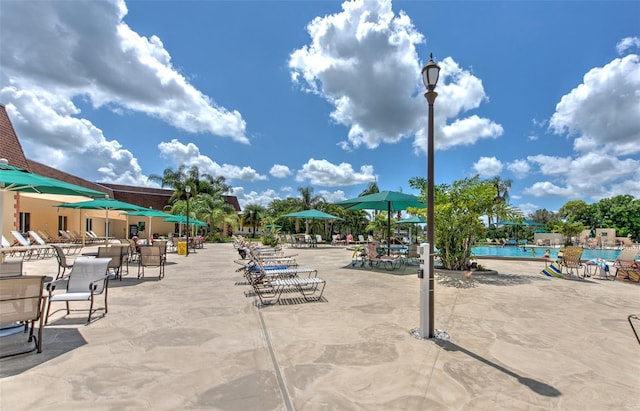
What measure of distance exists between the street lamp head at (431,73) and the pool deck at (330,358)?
3.52 m

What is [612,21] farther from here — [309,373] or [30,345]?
[30,345]

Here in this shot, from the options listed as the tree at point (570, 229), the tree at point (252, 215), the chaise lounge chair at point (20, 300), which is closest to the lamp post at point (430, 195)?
the chaise lounge chair at point (20, 300)

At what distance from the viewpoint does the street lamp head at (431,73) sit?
4.11 m

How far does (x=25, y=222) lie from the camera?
18953mm

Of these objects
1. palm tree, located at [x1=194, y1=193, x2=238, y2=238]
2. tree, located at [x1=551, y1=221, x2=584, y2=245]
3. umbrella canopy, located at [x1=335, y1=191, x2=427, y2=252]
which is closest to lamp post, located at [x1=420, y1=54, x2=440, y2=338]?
umbrella canopy, located at [x1=335, y1=191, x2=427, y2=252]

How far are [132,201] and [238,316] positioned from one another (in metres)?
40.4

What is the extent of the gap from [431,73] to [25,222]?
25.6 meters

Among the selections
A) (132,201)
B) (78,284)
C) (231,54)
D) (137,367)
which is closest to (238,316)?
(137,367)

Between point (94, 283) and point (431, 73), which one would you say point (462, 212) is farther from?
point (94, 283)

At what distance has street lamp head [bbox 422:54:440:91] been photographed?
13.5 ft

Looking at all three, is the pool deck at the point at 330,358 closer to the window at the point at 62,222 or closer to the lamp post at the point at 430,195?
the lamp post at the point at 430,195

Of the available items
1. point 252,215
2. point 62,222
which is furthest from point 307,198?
point 62,222

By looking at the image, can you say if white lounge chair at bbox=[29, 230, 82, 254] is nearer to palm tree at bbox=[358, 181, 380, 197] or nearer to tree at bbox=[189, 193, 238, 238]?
tree at bbox=[189, 193, 238, 238]

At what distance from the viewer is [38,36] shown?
9.66 m
